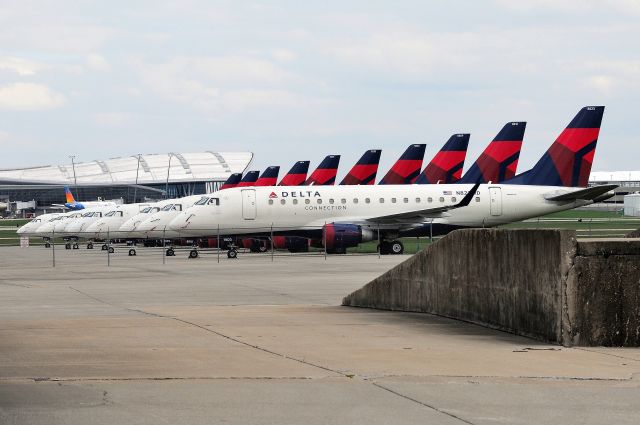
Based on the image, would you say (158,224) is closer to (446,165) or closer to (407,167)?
(446,165)

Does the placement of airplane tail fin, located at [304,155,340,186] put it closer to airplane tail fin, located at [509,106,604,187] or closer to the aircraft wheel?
airplane tail fin, located at [509,106,604,187]

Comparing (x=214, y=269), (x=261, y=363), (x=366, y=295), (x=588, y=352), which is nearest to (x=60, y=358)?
(x=261, y=363)

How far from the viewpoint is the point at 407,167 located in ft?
221

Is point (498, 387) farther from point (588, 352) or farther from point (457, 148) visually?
point (457, 148)

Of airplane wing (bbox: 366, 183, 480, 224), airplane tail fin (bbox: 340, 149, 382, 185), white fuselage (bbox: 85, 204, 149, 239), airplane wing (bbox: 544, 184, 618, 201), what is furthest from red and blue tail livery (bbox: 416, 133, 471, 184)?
white fuselage (bbox: 85, 204, 149, 239)

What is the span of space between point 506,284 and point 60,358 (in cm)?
575

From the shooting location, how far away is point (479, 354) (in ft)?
40.0

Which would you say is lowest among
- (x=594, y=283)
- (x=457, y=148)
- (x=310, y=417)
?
(x=310, y=417)

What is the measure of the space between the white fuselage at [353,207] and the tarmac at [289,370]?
30.2 metres

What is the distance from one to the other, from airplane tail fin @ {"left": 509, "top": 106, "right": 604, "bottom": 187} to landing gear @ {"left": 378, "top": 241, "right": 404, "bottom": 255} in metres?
8.41

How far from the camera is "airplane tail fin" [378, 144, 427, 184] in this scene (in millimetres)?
67062

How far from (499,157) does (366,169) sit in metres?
13.1

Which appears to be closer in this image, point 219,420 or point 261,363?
point 219,420

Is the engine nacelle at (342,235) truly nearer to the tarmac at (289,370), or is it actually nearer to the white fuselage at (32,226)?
the white fuselage at (32,226)
